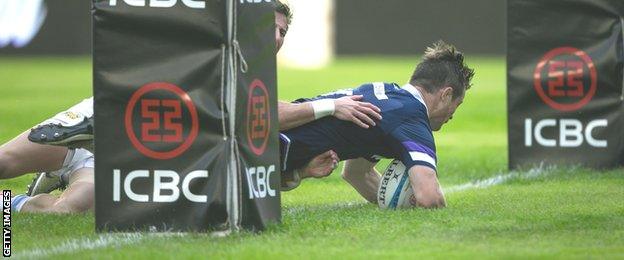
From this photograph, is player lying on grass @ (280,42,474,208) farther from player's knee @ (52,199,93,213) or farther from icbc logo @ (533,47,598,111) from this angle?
icbc logo @ (533,47,598,111)

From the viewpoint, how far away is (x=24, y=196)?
7.79m

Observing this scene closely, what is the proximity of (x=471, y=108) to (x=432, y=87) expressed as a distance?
903 centimetres

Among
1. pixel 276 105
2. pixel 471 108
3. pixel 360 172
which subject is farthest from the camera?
pixel 471 108

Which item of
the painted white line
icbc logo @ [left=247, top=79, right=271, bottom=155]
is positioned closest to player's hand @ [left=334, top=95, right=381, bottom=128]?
icbc logo @ [left=247, top=79, right=271, bottom=155]

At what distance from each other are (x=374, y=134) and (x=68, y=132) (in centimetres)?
175

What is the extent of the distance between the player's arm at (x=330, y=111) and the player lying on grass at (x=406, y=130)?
0.06 m

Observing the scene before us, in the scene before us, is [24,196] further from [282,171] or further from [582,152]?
[582,152]

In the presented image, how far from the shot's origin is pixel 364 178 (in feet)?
27.1

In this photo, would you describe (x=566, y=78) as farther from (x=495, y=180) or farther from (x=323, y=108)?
(x=323, y=108)

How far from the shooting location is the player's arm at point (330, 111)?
7.56 meters

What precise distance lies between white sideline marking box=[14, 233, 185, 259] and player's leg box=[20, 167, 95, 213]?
1142 millimetres

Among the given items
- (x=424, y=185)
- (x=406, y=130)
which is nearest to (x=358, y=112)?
(x=406, y=130)

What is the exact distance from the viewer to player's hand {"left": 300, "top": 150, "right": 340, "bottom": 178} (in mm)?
7676

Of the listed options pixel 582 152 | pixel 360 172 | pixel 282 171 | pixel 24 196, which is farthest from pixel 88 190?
pixel 582 152
